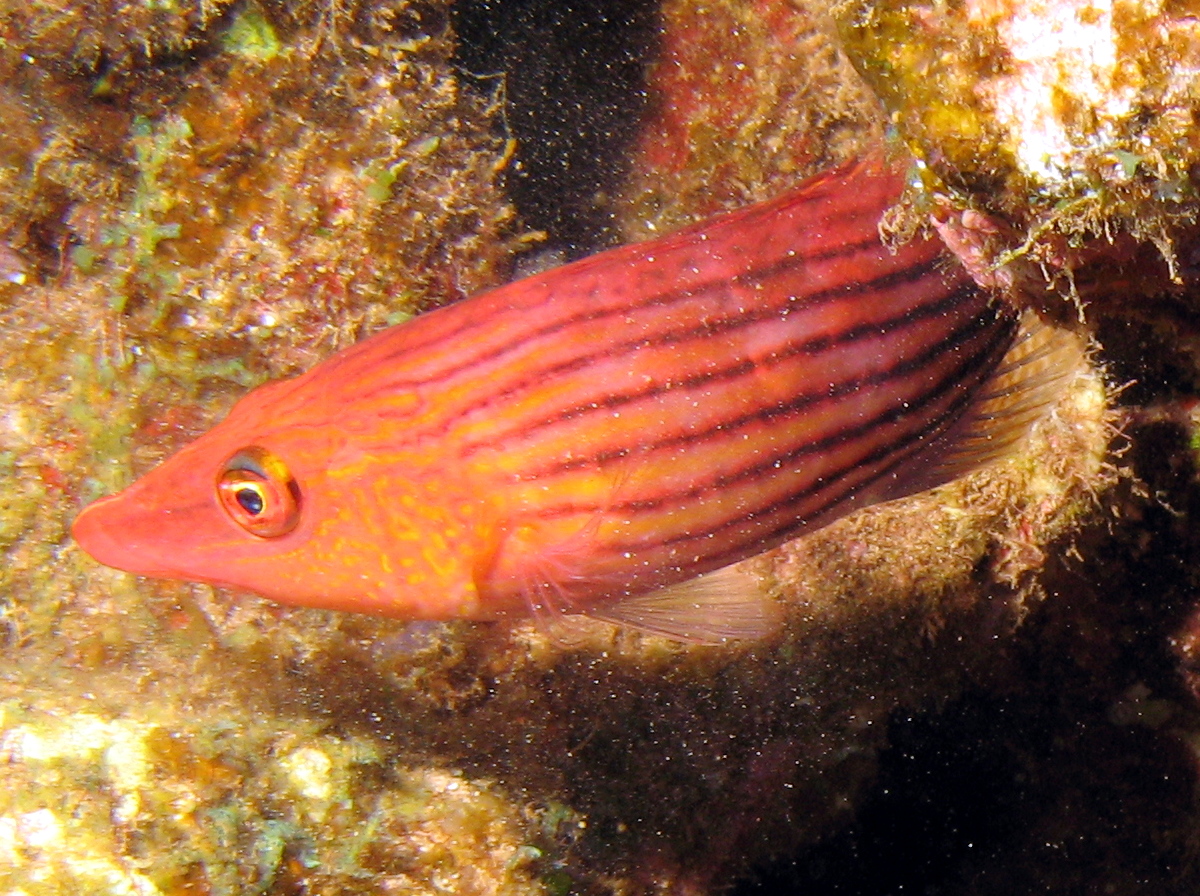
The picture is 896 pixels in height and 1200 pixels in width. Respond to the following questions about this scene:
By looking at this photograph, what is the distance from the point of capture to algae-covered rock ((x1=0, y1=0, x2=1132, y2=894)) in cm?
294

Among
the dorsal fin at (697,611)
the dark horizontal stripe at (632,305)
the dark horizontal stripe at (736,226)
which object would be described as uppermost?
the dark horizontal stripe at (736,226)

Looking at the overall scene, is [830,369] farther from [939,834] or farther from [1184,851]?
[1184,851]

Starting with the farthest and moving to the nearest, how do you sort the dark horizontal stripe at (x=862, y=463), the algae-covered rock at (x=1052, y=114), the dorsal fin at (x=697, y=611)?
the dorsal fin at (x=697, y=611) < the dark horizontal stripe at (x=862, y=463) < the algae-covered rock at (x=1052, y=114)

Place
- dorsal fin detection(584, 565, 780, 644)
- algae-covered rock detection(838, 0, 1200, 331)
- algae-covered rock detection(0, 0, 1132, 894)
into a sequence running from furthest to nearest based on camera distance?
algae-covered rock detection(0, 0, 1132, 894) → dorsal fin detection(584, 565, 780, 644) → algae-covered rock detection(838, 0, 1200, 331)

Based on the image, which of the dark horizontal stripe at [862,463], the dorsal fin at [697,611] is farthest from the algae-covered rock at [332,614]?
the dark horizontal stripe at [862,463]

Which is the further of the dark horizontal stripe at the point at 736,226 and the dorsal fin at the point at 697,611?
the dorsal fin at the point at 697,611

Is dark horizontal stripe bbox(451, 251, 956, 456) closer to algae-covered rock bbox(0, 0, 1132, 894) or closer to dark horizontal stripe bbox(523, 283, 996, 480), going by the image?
dark horizontal stripe bbox(523, 283, 996, 480)

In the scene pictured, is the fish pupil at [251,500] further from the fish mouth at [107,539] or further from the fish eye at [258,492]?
the fish mouth at [107,539]

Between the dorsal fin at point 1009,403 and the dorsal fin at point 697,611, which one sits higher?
the dorsal fin at point 1009,403

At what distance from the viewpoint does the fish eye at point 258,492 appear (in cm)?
246

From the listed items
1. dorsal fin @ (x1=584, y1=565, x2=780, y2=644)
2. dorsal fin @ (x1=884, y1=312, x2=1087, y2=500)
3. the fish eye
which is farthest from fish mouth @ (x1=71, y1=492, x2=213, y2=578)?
dorsal fin @ (x1=884, y1=312, x2=1087, y2=500)

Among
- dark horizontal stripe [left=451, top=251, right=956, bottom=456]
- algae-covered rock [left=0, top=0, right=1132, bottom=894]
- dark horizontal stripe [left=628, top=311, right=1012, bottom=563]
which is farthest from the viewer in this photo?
algae-covered rock [left=0, top=0, right=1132, bottom=894]

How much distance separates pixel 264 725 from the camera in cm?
315

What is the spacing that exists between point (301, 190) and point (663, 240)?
1435mm
